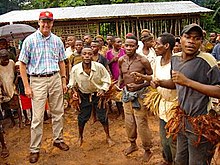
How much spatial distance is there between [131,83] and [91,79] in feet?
2.52

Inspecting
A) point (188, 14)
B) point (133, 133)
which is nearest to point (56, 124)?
point (133, 133)

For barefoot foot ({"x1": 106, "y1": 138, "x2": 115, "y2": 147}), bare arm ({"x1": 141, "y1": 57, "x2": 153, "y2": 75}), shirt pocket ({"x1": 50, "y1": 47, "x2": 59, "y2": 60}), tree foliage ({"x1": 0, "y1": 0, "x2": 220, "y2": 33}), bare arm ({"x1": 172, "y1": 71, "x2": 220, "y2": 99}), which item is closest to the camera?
bare arm ({"x1": 172, "y1": 71, "x2": 220, "y2": 99})

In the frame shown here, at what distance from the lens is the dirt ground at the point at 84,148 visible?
4.47 meters

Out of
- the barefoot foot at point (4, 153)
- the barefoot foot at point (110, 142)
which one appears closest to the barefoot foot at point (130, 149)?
the barefoot foot at point (110, 142)

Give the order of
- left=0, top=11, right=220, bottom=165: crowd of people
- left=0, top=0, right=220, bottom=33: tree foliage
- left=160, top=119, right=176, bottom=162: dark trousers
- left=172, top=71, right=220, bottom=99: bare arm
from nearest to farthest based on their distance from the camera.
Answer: left=172, top=71, right=220, bottom=99: bare arm, left=0, top=11, right=220, bottom=165: crowd of people, left=160, top=119, right=176, bottom=162: dark trousers, left=0, top=0, right=220, bottom=33: tree foliage

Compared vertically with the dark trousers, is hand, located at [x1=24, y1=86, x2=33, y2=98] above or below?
above

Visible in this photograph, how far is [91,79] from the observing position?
4.61m

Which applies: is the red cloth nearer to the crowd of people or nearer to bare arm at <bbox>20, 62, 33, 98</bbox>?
the crowd of people

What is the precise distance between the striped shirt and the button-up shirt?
15.2 inches

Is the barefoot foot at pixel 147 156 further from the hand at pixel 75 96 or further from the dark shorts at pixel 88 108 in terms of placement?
the hand at pixel 75 96

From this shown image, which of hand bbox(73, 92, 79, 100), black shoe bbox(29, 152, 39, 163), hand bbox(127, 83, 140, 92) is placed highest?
hand bbox(127, 83, 140, 92)

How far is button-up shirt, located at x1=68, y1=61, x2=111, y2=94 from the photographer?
181 inches

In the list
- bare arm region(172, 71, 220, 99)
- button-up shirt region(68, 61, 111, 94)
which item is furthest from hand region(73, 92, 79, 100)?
bare arm region(172, 71, 220, 99)

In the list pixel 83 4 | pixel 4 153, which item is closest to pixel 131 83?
pixel 4 153
